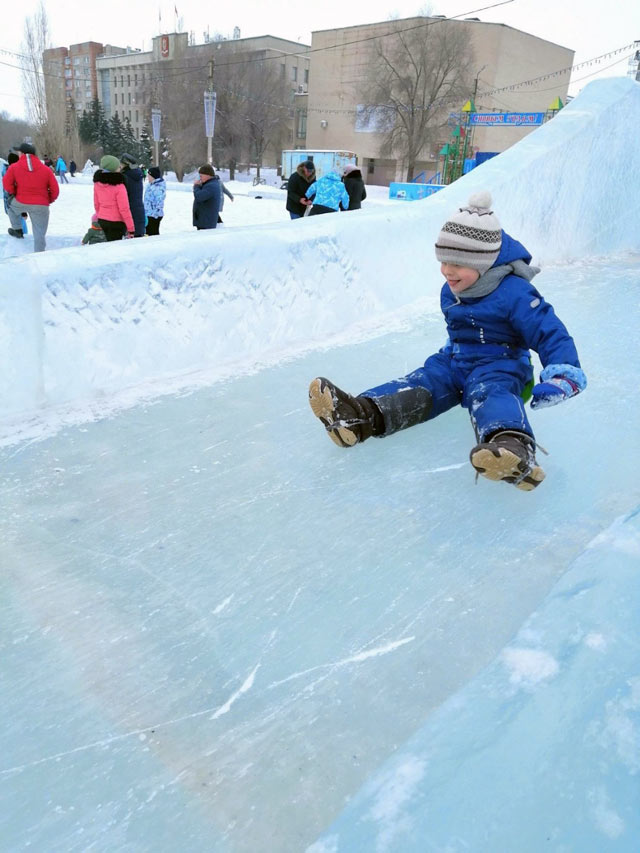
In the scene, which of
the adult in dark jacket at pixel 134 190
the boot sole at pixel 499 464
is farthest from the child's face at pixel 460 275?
the adult in dark jacket at pixel 134 190

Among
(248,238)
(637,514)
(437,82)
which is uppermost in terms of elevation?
(437,82)

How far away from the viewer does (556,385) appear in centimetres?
179

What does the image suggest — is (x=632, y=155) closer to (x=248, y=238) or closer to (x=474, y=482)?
(x=248, y=238)

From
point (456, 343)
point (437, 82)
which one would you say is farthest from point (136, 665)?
point (437, 82)

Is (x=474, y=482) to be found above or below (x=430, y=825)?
below

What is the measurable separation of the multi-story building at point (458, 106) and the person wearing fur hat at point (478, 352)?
Result: 39491mm

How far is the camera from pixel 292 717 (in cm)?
118

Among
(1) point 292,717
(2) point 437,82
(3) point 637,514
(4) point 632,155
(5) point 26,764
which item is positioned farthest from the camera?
(2) point 437,82

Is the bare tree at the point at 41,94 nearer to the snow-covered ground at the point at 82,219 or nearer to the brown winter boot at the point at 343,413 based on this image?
the snow-covered ground at the point at 82,219

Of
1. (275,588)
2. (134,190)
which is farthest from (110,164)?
(275,588)

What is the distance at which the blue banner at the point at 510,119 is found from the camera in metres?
19.4

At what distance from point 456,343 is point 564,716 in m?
1.58

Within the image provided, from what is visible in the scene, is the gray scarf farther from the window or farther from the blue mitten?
the window

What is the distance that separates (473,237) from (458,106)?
40.6m
